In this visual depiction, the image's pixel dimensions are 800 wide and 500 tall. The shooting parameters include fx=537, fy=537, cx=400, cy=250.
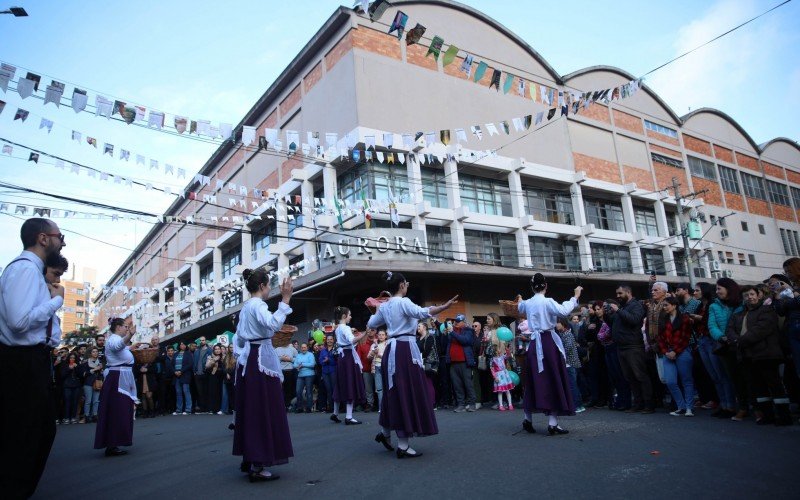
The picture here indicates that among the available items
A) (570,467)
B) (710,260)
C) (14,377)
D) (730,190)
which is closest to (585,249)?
(710,260)

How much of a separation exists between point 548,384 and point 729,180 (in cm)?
4162

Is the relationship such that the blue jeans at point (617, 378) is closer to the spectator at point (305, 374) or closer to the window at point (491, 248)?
the spectator at point (305, 374)

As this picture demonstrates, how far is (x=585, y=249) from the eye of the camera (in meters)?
29.9

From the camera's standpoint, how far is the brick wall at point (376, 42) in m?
23.9

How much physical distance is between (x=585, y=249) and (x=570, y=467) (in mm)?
26510

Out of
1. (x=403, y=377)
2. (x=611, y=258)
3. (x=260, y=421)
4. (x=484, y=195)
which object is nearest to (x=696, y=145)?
(x=611, y=258)

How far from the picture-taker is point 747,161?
1699 inches

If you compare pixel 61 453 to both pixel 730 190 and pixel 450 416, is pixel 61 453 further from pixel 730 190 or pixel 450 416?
pixel 730 190

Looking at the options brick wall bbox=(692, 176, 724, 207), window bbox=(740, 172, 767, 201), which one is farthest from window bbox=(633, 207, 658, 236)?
window bbox=(740, 172, 767, 201)

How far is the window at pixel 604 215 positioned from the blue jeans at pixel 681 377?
24.6m

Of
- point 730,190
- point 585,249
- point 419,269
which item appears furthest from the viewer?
point 730,190

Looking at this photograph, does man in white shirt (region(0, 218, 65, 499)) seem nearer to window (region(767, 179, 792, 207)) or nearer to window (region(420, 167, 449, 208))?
window (region(420, 167, 449, 208))

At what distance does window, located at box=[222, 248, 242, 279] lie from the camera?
34719 millimetres

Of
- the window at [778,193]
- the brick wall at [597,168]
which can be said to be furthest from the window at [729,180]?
the brick wall at [597,168]
